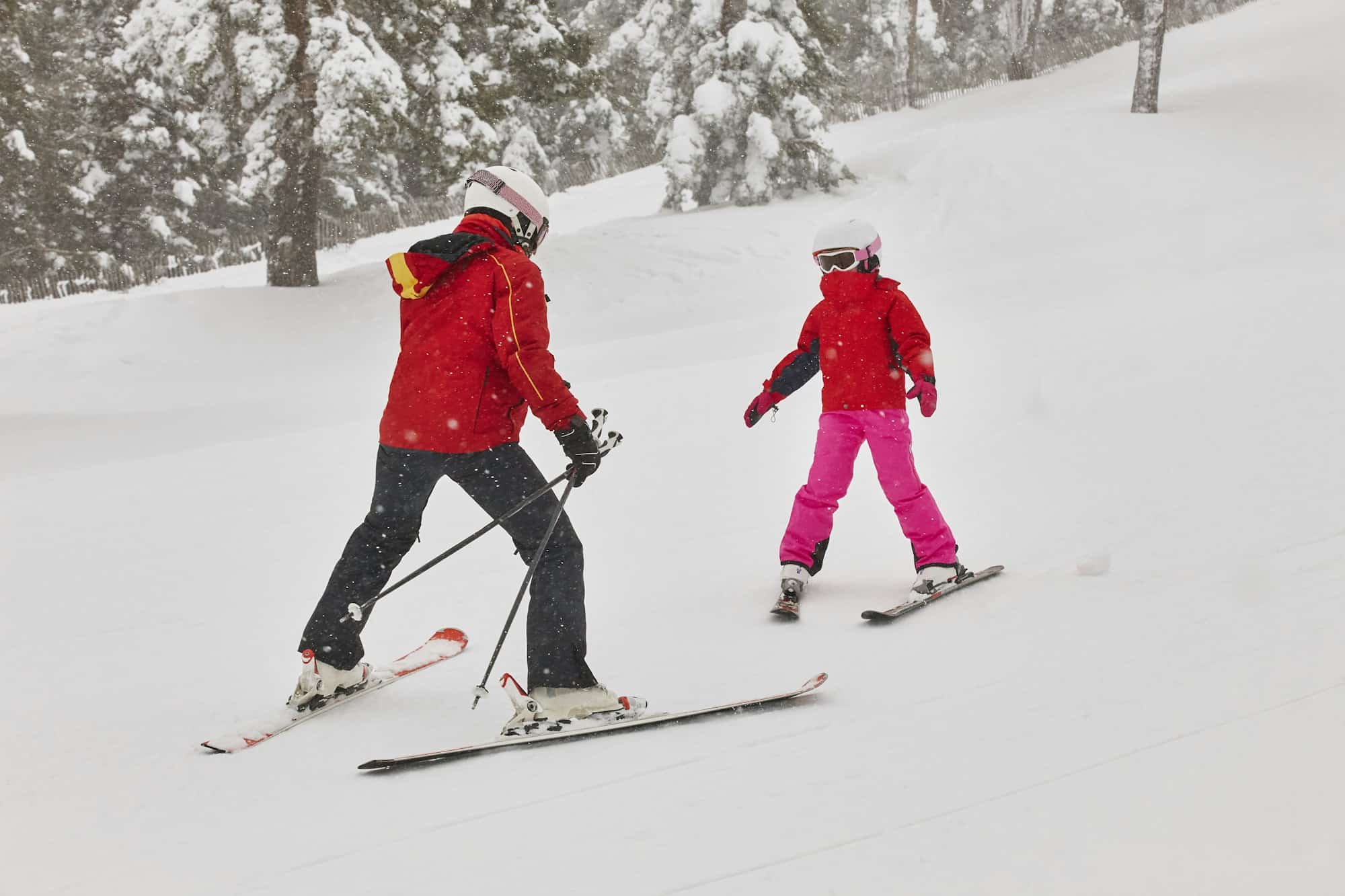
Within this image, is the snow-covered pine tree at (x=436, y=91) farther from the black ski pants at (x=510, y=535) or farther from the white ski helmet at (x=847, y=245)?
the black ski pants at (x=510, y=535)

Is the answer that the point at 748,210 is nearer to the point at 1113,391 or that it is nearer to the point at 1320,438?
the point at 1113,391

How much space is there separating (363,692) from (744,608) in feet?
6.14

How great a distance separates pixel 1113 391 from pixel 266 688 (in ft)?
21.3

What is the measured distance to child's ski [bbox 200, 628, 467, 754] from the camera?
12.6 feet

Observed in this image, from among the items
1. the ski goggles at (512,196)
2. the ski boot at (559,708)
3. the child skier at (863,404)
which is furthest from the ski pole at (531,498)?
the child skier at (863,404)

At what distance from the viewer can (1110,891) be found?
240cm

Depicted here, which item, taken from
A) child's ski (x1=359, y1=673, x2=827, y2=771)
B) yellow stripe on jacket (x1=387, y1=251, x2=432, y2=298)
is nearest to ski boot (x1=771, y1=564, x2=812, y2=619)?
child's ski (x1=359, y1=673, x2=827, y2=771)

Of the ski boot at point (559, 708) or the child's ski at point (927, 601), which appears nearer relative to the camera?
the ski boot at point (559, 708)

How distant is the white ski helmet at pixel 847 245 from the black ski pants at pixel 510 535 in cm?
199

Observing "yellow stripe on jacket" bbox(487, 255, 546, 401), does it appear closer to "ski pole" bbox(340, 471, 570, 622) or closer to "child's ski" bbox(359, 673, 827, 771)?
"ski pole" bbox(340, 471, 570, 622)

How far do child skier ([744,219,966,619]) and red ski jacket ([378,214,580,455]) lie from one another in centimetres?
165

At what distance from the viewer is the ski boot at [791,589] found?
198 inches

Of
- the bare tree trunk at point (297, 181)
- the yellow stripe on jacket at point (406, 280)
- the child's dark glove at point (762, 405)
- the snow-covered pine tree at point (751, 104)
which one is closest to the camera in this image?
the yellow stripe on jacket at point (406, 280)

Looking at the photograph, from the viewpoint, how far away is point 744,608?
5.29 meters
